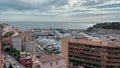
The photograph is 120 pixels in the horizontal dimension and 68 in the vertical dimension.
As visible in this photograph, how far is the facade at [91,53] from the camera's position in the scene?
26.8 meters

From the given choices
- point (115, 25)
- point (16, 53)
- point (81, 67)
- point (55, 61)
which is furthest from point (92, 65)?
point (115, 25)

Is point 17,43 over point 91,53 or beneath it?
beneath

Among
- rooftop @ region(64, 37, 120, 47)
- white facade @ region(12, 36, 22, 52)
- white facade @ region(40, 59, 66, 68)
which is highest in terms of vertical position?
rooftop @ region(64, 37, 120, 47)

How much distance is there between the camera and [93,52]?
1107 inches

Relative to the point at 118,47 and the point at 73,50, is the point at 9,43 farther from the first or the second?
the point at 118,47

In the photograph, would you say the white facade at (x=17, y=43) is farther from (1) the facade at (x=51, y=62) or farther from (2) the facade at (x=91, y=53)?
(1) the facade at (x=51, y=62)

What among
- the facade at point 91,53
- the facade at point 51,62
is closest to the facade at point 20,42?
the facade at point 91,53

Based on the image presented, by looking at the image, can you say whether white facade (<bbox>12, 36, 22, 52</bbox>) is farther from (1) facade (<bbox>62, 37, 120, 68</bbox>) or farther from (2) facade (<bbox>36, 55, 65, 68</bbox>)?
(2) facade (<bbox>36, 55, 65, 68</bbox>)

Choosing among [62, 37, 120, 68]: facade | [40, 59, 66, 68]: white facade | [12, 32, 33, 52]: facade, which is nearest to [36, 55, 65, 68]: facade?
[40, 59, 66, 68]: white facade

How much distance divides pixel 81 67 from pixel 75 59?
1.41 metres

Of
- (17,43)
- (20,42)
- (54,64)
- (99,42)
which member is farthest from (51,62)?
(20,42)

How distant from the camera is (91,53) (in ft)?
92.8

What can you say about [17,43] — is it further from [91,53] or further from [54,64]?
[54,64]

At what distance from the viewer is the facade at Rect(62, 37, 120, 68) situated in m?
26.8
